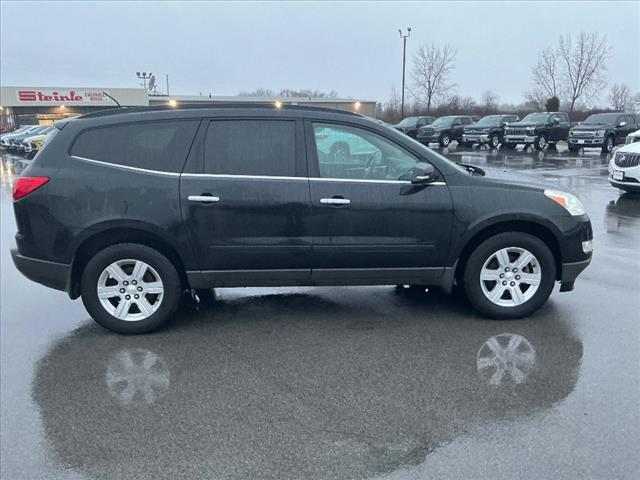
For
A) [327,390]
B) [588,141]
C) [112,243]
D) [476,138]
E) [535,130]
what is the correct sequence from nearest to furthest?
[327,390] → [112,243] → [588,141] → [535,130] → [476,138]

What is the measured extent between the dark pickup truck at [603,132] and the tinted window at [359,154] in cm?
2453

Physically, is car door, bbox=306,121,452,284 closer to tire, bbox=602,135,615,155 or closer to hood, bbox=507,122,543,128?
tire, bbox=602,135,615,155

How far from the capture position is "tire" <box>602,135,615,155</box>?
85.2 feet

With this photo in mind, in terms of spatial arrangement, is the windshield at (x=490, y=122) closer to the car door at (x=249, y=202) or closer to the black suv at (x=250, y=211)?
the black suv at (x=250, y=211)

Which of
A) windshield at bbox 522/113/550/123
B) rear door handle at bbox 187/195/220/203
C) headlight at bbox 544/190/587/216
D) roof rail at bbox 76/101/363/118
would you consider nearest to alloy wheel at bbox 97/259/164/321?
rear door handle at bbox 187/195/220/203

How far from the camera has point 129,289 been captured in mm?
4750

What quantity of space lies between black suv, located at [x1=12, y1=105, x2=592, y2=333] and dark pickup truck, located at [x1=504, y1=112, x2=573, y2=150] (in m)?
25.0

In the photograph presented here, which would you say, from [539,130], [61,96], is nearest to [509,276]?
[539,130]

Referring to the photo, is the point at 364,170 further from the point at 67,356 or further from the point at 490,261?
the point at 67,356

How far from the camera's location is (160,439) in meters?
3.23

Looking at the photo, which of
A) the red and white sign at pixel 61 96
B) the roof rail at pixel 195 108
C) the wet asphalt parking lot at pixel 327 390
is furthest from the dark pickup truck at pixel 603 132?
the red and white sign at pixel 61 96

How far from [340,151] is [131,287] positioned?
2.12 m

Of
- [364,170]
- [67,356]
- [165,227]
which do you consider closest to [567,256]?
[364,170]

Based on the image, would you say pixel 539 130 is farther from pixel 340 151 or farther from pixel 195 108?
pixel 195 108
